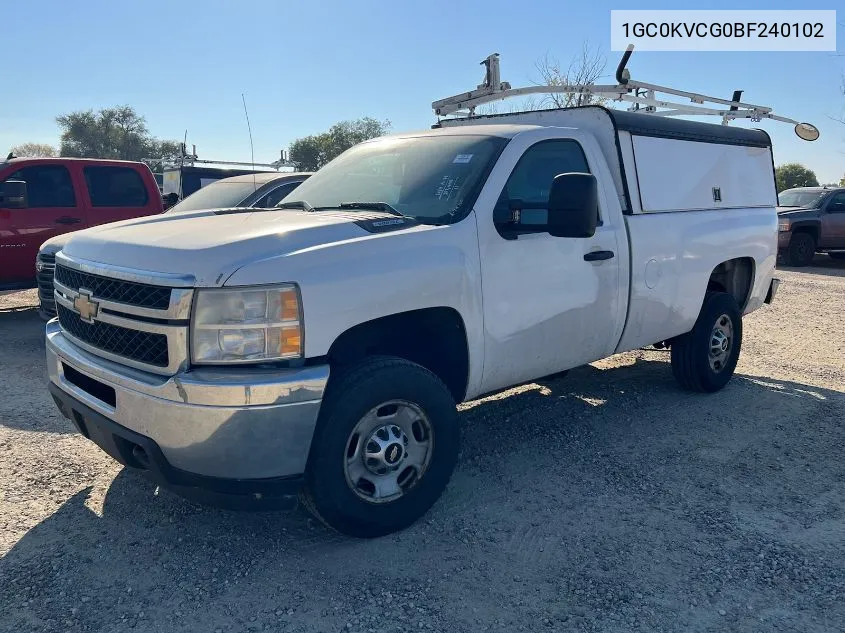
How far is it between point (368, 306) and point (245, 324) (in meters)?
0.54

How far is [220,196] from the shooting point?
7.77m

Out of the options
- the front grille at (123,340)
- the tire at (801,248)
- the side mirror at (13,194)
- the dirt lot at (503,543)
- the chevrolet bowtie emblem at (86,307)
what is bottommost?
the dirt lot at (503,543)

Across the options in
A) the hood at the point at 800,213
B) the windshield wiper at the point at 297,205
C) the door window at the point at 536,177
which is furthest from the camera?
the hood at the point at 800,213

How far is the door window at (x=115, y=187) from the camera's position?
9.16m

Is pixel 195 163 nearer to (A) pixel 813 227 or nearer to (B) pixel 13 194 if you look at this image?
(B) pixel 13 194

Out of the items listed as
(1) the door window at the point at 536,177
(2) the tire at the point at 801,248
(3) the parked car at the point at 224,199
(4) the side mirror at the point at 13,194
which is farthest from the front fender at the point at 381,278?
(2) the tire at the point at 801,248

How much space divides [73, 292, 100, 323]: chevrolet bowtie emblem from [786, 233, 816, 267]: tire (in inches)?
615

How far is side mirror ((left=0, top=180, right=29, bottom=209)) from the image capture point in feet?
26.9

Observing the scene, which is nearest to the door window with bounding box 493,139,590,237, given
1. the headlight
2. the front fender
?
the front fender

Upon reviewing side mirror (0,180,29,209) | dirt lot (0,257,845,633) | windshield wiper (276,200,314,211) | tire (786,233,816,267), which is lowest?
dirt lot (0,257,845,633)

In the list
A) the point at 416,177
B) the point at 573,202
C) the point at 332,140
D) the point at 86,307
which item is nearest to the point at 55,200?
the point at 86,307

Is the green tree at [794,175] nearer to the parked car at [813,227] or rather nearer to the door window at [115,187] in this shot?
the parked car at [813,227]

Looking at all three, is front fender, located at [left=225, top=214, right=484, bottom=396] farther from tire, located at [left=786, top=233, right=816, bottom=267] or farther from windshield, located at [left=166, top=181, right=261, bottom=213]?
tire, located at [left=786, top=233, right=816, bottom=267]

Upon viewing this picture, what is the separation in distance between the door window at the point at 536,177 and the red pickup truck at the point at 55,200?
6865mm
